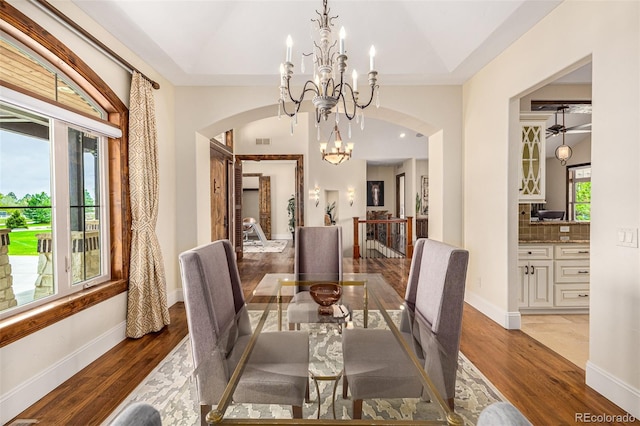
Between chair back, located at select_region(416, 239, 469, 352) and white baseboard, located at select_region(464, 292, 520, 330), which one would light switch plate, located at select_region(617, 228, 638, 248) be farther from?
white baseboard, located at select_region(464, 292, 520, 330)

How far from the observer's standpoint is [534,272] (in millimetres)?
3346

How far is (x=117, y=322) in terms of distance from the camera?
2805 mm

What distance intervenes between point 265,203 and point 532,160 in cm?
914

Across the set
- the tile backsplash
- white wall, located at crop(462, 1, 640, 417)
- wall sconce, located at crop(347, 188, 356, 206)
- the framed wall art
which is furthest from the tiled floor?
the framed wall art

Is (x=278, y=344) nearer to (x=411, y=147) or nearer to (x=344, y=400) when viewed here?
(x=344, y=400)

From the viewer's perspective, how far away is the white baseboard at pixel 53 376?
182 cm

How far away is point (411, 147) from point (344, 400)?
8623mm

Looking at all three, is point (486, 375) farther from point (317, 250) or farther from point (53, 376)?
point (53, 376)

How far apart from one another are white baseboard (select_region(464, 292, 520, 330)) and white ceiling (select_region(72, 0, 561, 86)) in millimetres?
2612

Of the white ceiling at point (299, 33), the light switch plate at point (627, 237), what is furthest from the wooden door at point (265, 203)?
the light switch plate at point (627, 237)

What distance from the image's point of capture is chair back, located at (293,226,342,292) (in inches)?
120

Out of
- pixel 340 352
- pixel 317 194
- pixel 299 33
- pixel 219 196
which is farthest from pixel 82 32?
pixel 317 194

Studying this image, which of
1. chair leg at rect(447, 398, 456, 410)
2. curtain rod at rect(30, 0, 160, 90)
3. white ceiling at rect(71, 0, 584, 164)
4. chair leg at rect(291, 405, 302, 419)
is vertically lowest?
chair leg at rect(291, 405, 302, 419)

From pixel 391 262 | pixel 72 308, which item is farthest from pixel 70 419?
pixel 391 262
